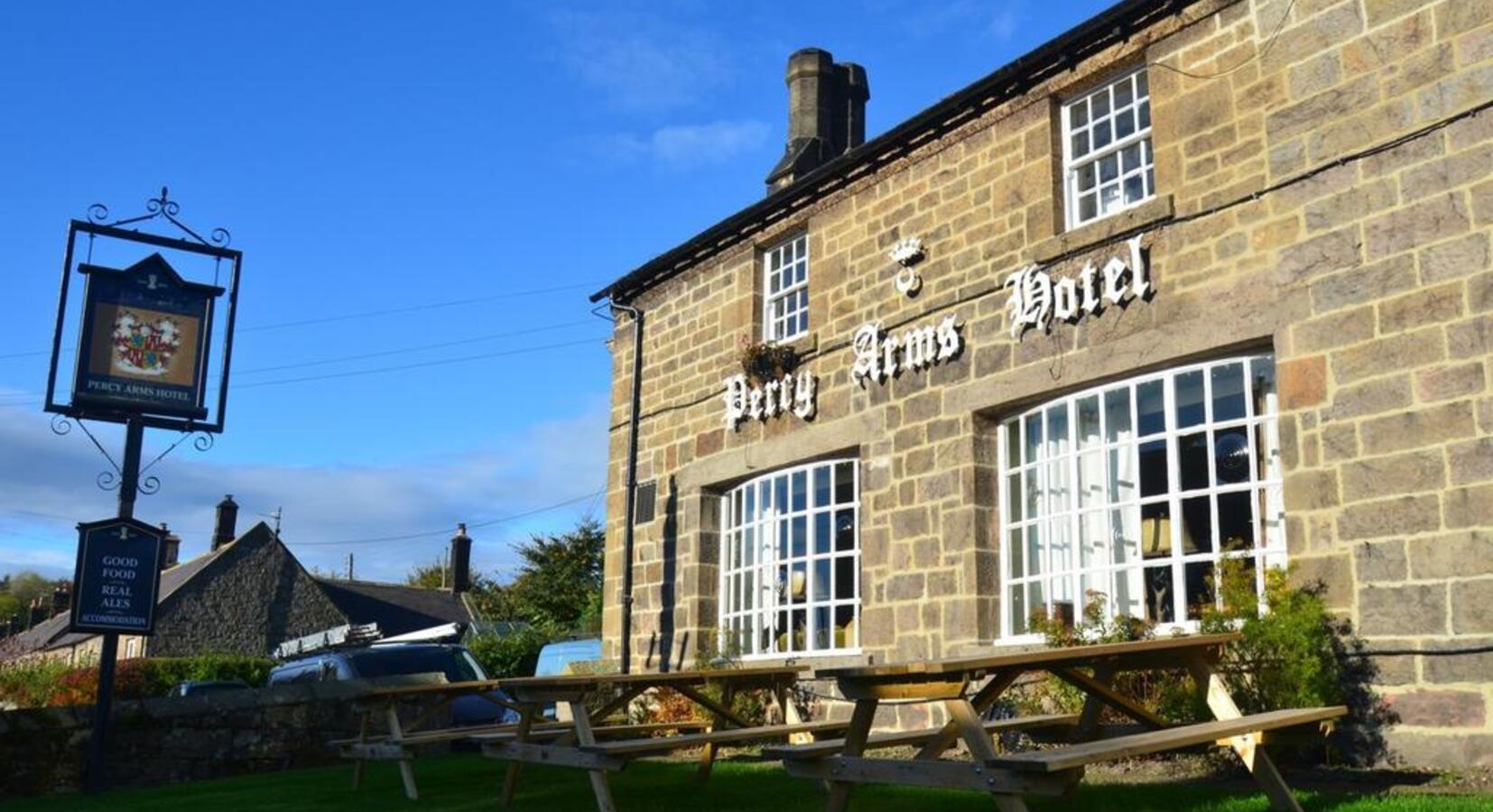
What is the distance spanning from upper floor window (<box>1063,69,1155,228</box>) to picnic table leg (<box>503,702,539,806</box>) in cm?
551

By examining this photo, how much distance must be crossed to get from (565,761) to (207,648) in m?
35.4

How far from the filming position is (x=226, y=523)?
45375 mm

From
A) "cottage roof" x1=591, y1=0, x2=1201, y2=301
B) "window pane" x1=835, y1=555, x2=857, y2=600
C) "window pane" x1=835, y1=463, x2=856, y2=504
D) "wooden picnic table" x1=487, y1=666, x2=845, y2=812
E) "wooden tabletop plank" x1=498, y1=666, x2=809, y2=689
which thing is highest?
"cottage roof" x1=591, y1=0, x2=1201, y2=301

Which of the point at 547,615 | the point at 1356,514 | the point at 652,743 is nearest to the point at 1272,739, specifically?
the point at 1356,514

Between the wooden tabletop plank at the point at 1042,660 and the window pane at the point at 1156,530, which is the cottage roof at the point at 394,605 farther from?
the wooden tabletop plank at the point at 1042,660

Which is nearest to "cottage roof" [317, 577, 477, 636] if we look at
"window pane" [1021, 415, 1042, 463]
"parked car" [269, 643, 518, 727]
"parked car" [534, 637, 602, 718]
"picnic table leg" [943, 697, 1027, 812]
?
"parked car" [534, 637, 602, 718]

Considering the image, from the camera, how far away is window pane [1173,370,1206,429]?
9023 millimetres

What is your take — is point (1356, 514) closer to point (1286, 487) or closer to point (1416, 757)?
point (1286, 487)

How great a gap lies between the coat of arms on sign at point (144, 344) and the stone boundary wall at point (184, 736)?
10.3 ft

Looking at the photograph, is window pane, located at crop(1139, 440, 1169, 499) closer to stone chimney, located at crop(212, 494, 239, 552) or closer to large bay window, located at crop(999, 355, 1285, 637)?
large bay window, located at crop(999, 355, 1285, 637)

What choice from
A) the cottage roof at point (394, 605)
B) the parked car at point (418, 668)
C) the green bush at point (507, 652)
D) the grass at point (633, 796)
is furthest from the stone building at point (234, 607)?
the grass at point (633, 796)

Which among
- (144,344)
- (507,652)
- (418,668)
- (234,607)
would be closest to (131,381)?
(144,344)

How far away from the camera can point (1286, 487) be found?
8.17 meters

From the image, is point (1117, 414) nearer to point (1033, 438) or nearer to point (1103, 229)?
point (1033, 438)
